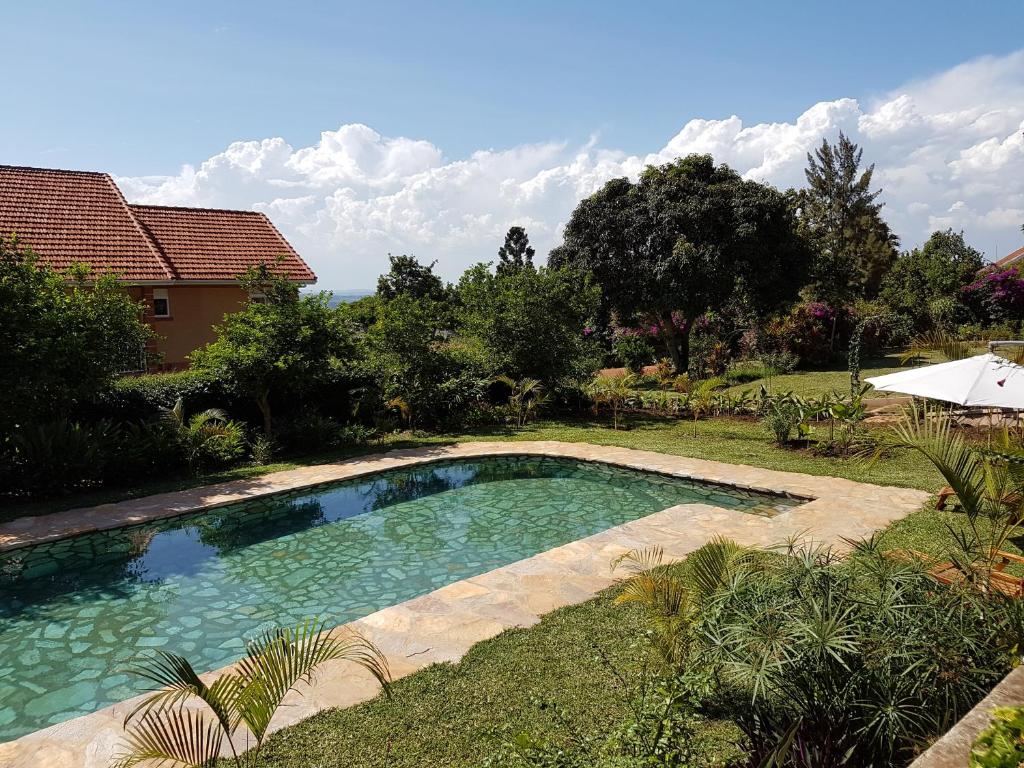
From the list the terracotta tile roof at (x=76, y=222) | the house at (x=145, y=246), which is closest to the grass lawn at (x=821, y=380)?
the house at (x=145, y=246)

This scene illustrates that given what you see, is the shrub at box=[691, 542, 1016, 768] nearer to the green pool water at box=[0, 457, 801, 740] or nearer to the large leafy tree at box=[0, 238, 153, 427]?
the green pool water at box=[0, 457, 801, 740]

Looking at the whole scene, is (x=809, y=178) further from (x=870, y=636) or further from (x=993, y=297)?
(x=870, y=636)

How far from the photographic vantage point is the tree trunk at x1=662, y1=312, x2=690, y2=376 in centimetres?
2359

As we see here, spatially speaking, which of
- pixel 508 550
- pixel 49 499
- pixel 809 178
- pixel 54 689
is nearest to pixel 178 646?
pixel 54 689

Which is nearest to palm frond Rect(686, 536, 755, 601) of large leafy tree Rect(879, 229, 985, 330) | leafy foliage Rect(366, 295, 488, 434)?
leafy foliage Rect(366, 295, 488, 434)

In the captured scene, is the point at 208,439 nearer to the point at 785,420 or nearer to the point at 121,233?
the point at 121,233

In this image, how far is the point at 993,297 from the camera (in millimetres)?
27797

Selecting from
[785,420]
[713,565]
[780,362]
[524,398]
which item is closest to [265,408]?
[524,398]

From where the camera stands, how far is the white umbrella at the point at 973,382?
877 centimetres

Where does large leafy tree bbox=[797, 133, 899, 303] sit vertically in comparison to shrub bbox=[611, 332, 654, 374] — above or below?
above

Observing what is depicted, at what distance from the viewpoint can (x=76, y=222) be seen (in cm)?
1884

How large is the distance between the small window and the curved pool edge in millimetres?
9795

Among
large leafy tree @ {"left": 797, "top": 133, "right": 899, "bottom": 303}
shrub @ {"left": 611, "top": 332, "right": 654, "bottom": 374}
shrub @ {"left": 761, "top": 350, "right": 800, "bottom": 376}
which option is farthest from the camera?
large leafy tree @ {"left": 797, "top": 133, "right": 899, "bottom": 303}

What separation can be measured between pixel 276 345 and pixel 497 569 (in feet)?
26.5
